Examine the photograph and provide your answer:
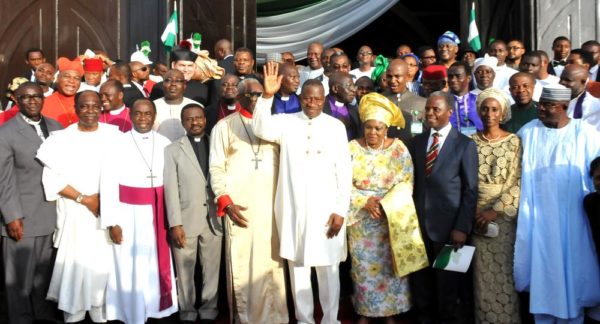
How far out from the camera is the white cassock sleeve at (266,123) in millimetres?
5590

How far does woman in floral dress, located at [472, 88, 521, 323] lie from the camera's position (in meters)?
5.57

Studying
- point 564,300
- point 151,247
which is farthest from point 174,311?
point 564,300

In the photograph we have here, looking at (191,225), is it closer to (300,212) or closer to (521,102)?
(300,212)

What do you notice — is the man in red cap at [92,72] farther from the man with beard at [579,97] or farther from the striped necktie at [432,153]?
the man with beard at [579,97]

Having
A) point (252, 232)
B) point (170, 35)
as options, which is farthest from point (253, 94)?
point (170, 35)

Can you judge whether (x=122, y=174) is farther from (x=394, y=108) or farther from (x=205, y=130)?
(x=394, y=108)

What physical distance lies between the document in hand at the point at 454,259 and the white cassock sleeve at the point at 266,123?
4.78ft

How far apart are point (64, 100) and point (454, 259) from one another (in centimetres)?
380

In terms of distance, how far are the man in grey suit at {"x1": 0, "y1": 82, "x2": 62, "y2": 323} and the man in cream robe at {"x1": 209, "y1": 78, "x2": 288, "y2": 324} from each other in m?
1.38

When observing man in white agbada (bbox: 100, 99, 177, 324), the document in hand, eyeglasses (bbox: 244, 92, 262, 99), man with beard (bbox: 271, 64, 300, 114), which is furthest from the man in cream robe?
the document in hand

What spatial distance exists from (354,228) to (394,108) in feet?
3.13

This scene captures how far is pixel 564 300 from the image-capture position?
5.39 m

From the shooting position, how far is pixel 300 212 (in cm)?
567

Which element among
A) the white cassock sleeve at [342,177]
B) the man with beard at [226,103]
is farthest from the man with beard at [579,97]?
the man with beard at [226,103]
